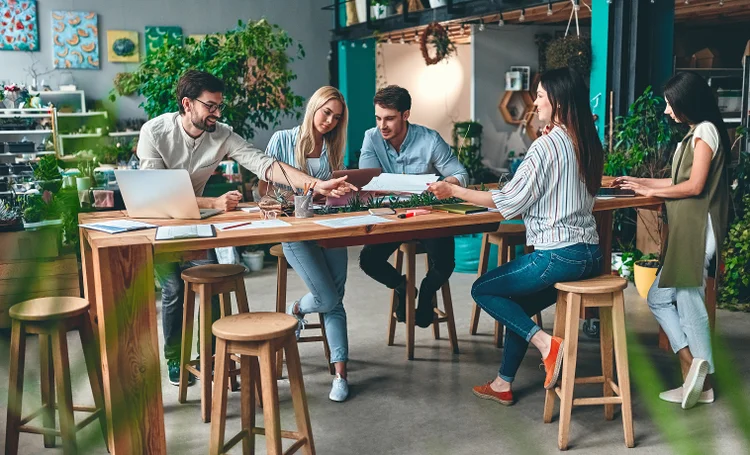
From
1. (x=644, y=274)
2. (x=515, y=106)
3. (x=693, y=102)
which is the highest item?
(x=515, y=106)

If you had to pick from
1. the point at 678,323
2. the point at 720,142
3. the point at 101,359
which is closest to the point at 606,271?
the point at 678,323

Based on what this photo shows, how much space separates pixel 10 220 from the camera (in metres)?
3.91

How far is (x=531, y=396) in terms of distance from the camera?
11.4ft

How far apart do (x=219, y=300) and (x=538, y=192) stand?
161 centimetres

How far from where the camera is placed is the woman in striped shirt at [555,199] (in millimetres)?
3035

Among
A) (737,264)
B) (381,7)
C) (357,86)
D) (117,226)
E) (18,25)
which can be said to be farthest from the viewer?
(357,86)

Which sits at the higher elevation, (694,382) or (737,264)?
(737,264)

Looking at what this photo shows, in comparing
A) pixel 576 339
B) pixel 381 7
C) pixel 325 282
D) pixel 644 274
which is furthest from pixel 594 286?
pixel 381 7

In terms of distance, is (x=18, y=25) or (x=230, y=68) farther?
(x=18, y=25)

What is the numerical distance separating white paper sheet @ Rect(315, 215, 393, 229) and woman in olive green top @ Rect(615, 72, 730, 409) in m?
1.32

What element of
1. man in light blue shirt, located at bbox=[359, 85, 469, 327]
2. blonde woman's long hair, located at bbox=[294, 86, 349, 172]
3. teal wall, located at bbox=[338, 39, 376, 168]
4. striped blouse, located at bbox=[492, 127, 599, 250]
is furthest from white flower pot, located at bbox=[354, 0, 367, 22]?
striped blouse, located at bbox=[492, 127, 599, 250]

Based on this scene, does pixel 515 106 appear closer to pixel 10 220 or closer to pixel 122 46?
pixel 122 46

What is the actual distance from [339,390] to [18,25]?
A: 26.6ft

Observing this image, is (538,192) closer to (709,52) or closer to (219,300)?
(219,300)
